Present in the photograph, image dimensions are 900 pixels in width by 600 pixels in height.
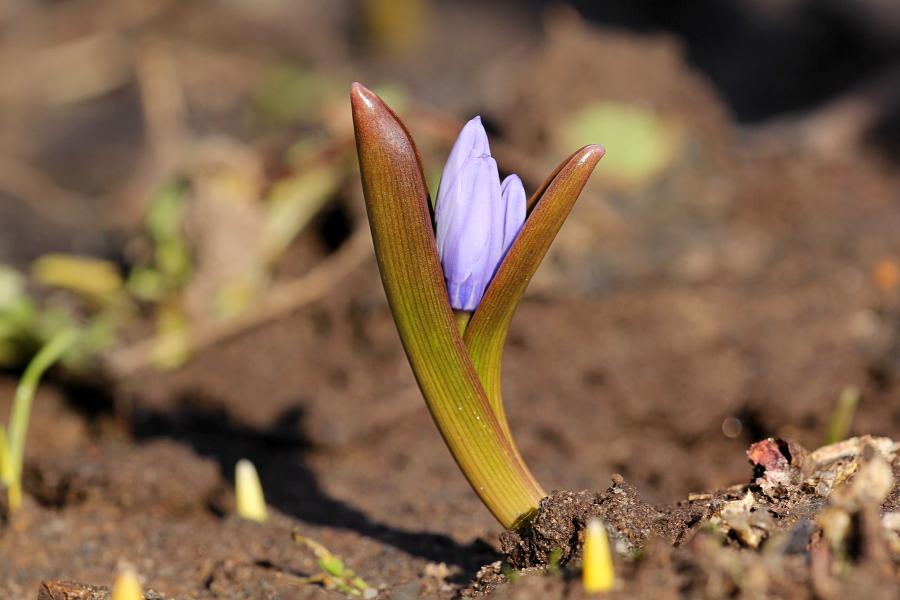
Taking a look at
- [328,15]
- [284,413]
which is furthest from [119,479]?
[328,15]

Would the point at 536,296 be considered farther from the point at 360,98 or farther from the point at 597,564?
the point at 597,564

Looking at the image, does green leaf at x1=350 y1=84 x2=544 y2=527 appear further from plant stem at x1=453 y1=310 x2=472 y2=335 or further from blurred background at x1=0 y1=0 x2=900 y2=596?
blurred background at x1=0 y1=0 x2=900 y2=596

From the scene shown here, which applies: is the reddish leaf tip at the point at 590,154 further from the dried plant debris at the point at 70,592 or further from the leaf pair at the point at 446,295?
the dried plant debris at the point at 70,592

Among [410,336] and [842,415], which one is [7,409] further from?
[842,415]

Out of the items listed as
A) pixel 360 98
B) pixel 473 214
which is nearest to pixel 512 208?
pixel 473 214

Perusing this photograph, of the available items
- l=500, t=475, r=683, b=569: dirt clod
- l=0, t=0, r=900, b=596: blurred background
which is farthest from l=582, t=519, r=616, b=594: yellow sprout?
l=0, t=0, r=900, b=596: blurred background

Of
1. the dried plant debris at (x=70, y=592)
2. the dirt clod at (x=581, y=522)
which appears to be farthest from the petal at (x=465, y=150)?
the dried plant debris at (x=70, y=592)

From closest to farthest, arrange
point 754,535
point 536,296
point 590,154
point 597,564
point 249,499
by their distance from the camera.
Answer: point 597,564, point 754,535, point 590,154, point 249,499, point 536,296
